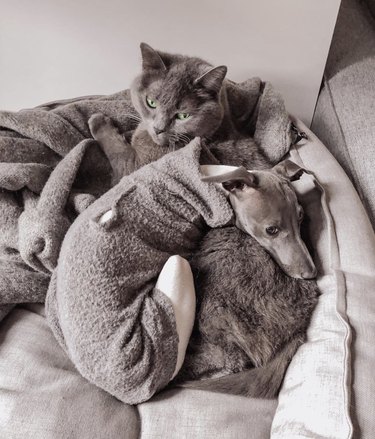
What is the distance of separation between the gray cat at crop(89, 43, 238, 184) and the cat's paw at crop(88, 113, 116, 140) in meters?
0.02

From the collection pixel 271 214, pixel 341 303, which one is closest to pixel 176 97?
pixel 271 214

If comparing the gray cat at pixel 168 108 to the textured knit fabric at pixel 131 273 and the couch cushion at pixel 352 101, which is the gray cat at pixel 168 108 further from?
the couch cushion at pixel 352 101

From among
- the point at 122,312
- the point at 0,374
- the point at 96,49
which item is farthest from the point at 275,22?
the point at 0,374

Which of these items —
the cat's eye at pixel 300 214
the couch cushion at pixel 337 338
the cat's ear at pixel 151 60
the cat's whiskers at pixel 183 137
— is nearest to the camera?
the couch cushion at pixel 337 338

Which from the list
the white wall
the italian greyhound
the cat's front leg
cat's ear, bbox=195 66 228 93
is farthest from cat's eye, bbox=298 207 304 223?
the white wall

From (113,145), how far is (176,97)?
11.3 inches

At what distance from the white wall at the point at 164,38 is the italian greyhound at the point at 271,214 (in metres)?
0.67

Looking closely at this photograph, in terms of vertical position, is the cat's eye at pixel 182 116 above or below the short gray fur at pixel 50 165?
above

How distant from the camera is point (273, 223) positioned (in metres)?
1.21

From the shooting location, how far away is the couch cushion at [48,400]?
0.98m

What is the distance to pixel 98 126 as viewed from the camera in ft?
5.24

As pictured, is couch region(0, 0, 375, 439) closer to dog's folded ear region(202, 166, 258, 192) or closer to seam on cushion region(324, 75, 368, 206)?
seam on cushion region(324, 75, 368, 206)

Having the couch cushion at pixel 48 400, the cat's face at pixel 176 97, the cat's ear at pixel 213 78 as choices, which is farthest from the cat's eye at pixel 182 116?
the couch cushion at pixel 48 400

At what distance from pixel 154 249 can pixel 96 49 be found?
0.96 metres
